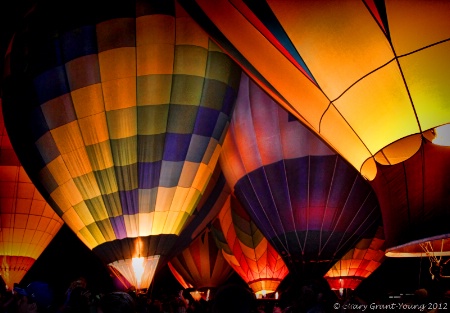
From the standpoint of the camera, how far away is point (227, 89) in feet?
21.5

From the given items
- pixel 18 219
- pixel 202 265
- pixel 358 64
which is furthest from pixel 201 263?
pixel 358 64

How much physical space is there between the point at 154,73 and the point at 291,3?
→ 122 inches

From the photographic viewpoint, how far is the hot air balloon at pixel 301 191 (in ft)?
22.3

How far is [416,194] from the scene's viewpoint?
3998 mm

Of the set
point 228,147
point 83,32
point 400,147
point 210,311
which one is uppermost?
point 83,32

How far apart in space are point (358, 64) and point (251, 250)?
7.76m

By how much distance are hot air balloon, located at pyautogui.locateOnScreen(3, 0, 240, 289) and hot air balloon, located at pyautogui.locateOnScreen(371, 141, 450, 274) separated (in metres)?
2.96

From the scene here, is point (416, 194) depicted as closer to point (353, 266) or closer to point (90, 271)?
point (353, 266)

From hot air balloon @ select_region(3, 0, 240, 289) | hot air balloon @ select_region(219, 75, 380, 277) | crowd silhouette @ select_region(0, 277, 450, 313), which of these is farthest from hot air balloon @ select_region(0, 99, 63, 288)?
crowd silhouette @ select_region(0, 277, 450, 313)

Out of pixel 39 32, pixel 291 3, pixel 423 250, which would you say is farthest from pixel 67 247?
pixel 291 3

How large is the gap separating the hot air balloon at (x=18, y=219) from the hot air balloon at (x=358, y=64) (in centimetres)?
586

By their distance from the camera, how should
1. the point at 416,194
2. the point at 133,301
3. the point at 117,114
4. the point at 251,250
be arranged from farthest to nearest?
the point at 251,250, the point at 117,114, the point at 416,194, the point at 133,301

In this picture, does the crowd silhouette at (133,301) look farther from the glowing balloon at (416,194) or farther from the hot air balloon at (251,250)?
the hot air balloon at (251,250)

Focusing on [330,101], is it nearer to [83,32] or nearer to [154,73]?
[154,73]
